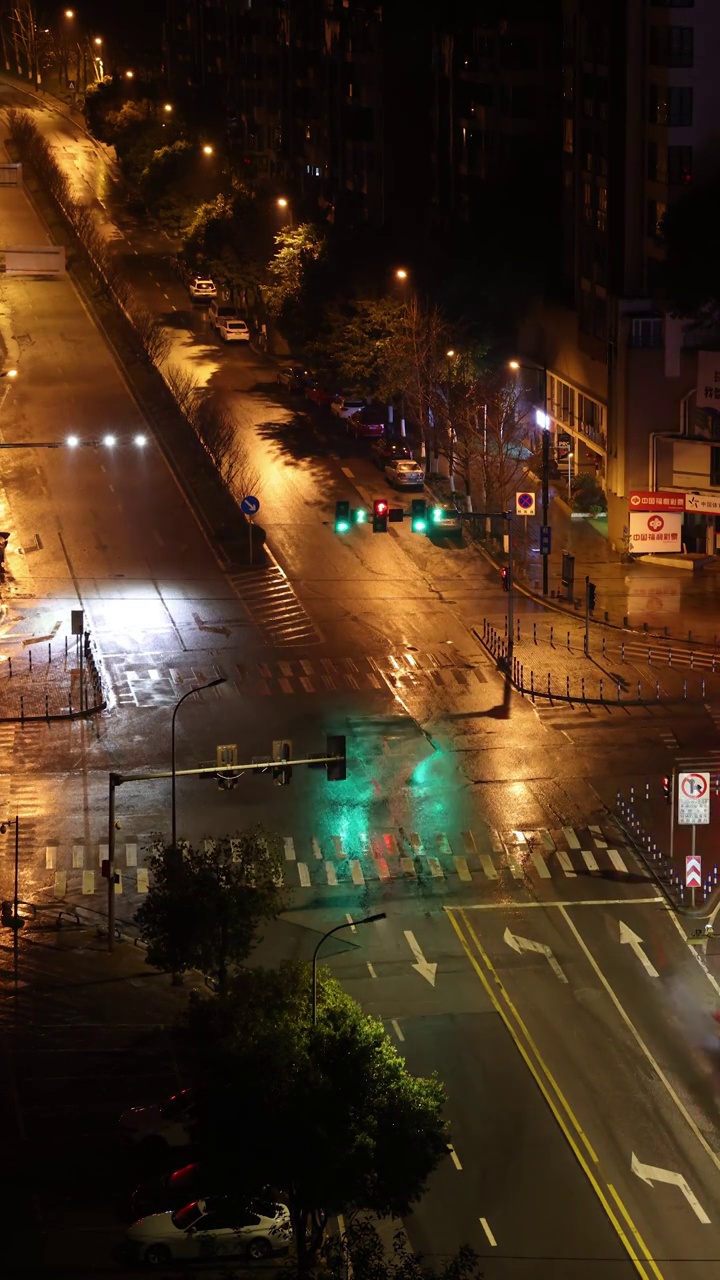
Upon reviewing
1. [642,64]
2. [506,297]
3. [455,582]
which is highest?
[642,64]

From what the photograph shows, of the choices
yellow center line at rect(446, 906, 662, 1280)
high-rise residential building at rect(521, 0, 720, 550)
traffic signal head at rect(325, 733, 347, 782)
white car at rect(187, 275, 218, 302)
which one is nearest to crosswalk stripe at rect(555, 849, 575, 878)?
yellow center line at rect(446, 906, 662, 1280)

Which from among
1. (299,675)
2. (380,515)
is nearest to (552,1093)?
(380,515)

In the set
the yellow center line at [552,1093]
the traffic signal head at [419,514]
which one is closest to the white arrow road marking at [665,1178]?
the yellow center line at [552,1093]


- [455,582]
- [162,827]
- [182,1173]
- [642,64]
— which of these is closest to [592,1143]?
[182,1173]

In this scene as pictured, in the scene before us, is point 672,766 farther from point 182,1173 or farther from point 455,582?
point 182,1173

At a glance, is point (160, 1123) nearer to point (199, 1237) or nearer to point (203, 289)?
point (199, 1237)

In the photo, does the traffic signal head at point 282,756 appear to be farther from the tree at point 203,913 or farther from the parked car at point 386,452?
the parked car at point 386,452
